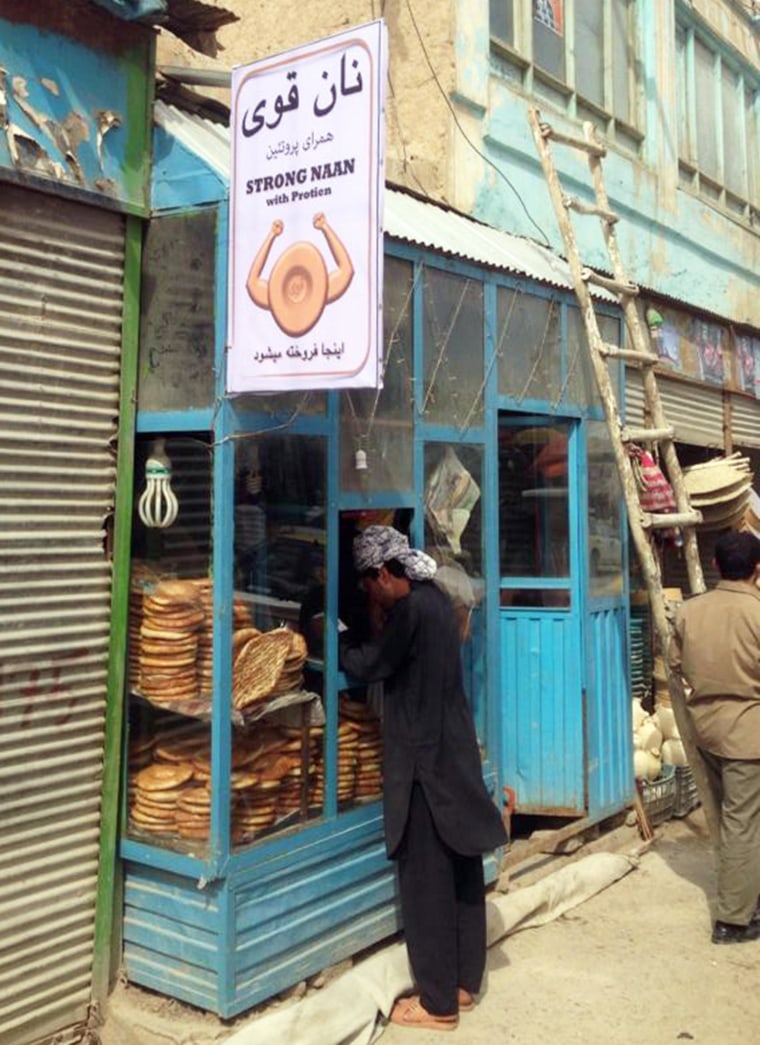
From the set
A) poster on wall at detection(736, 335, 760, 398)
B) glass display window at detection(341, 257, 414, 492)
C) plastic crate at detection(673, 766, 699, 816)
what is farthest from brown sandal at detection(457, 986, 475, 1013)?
poster on wall at detection(736, 335, 760, 398)

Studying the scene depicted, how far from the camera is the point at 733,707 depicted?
4.64 m

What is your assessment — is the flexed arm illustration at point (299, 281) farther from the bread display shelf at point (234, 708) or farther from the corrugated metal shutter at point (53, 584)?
the bread display shelf at point (234, 708)

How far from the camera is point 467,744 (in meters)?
3.92

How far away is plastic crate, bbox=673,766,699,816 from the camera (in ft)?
21.6

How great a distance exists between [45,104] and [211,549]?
5.42 ft

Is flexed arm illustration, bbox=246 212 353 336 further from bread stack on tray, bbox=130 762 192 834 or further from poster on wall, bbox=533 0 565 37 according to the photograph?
poster on wall, bbox=533 0 565 37

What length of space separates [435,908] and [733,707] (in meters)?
1.77

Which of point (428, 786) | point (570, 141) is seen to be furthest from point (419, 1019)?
point (570, 141)

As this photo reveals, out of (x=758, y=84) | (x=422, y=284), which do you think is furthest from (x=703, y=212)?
(x=422, y=284)

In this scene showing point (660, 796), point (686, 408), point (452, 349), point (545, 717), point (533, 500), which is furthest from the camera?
point (686, 408)

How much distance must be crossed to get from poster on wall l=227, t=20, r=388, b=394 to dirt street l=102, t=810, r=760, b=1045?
234 cm

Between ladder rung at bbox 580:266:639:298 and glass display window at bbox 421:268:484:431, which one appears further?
ladder rung at bbox 580:266:639:298

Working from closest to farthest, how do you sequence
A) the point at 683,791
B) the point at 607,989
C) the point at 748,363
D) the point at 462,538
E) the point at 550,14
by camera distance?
the point at 607,989 → the point at 462,538 → the point at 683,791 → the point at 550,14 → the point at 748,363

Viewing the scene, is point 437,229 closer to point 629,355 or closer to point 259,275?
point 629,355
